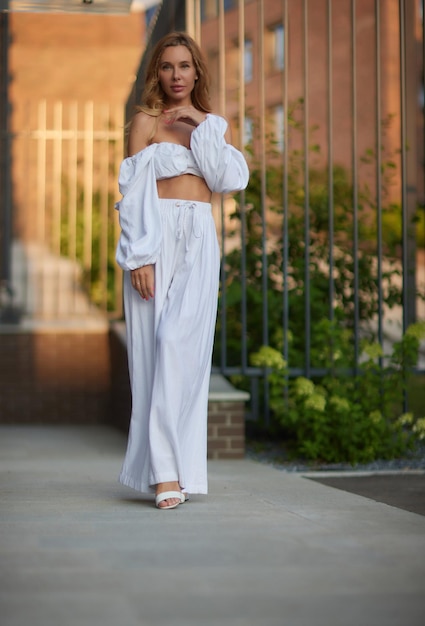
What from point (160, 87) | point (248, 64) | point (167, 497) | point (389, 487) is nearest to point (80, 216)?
point (389, 487)

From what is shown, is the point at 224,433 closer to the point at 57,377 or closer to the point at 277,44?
the point at 57,377

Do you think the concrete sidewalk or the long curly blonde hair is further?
the long curly blonde hair

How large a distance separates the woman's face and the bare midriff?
32cm

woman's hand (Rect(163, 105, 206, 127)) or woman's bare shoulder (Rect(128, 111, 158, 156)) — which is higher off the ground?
woman's hand (Rect(163, 105, 206, 127))

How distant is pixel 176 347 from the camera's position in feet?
13.7

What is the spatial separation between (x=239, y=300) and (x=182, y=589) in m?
4.23

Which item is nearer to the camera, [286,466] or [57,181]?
[286,466]

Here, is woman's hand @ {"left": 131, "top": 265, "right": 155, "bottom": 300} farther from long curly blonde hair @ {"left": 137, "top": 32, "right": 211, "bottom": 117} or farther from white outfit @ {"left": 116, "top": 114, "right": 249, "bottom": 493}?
long curly blonde hair @ {"left": 137, "top": 32, "right": 211, "bottom": 117}

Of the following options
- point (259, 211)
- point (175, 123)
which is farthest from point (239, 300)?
point (175, 123)

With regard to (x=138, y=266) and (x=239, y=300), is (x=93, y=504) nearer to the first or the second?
(x=138, y=266)

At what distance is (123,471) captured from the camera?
4.32m

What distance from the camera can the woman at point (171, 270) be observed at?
417 centimetres

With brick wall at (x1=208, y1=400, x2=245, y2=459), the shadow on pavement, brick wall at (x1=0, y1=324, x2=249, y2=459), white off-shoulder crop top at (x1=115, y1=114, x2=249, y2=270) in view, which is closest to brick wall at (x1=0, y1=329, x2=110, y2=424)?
brick wall at (x1=0, y1=324, x2=249, y2=459)

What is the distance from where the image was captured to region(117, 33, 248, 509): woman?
4172 millimetres
